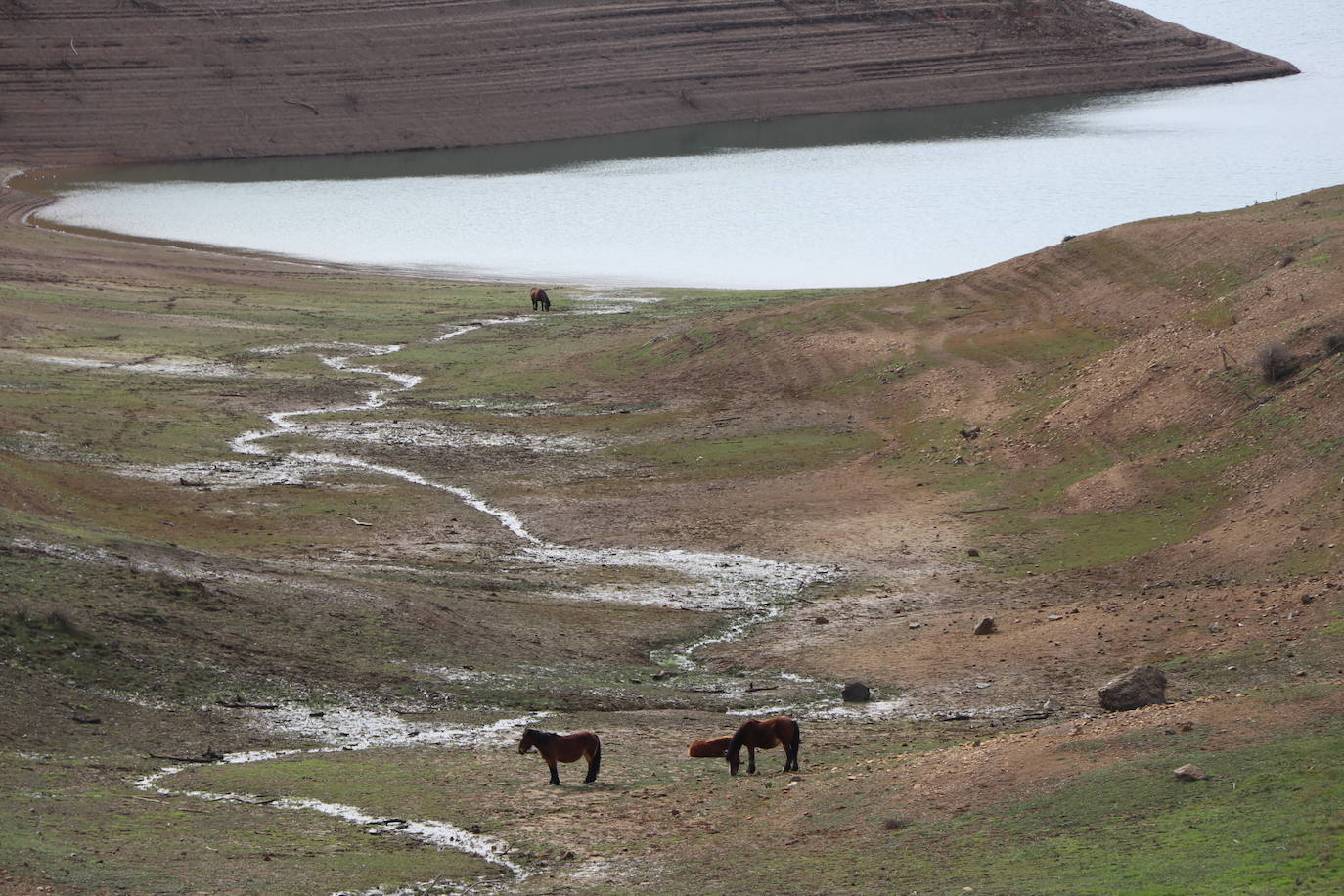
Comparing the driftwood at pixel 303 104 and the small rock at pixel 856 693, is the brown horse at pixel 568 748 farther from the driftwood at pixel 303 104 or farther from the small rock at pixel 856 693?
the driftwood at pixel 303 104

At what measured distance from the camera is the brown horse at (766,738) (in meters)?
16.6

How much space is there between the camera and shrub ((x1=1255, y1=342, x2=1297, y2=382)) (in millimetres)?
28688

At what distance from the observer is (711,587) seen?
1053 inches

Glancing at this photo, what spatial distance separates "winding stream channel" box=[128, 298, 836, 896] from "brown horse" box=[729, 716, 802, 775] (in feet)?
10.1

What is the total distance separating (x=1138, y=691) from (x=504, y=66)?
10278 cm

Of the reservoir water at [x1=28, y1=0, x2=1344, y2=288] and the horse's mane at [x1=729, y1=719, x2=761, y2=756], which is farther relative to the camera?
the reservoir water at [x1=28, y1=0, x2=1344, y2=288]

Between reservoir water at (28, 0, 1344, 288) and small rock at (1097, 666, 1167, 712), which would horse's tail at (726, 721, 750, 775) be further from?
reservoir water at (28, 0, 1344, 288)

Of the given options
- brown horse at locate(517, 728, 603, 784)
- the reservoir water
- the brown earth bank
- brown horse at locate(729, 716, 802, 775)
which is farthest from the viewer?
the brown earth bank

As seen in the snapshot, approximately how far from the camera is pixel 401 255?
7281 centimetres

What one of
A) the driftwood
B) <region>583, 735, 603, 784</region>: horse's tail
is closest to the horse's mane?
<region>583, 735, 603, 784</region>: horse's tail

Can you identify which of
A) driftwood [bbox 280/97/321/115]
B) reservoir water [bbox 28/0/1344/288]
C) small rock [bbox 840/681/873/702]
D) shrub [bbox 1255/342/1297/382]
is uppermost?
driftwood [bbox 280/97/321/115]

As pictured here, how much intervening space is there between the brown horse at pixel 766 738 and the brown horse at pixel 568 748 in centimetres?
146

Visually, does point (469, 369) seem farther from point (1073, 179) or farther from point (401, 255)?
point (1073, 179)

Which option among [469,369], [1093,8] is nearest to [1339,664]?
[469,369]
